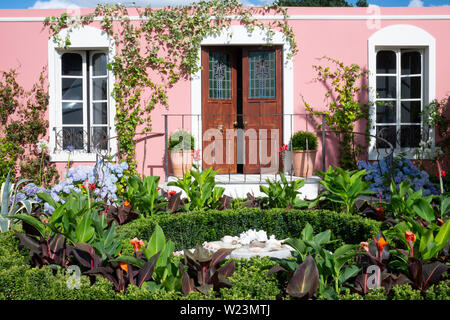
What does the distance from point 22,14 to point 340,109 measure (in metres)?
4.96

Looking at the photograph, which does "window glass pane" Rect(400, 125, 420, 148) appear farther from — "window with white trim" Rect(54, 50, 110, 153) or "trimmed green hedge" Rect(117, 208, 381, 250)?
"window with white trim" Rect(54, 50, 110, 153)

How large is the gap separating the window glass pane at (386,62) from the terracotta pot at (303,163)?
1.78 meters

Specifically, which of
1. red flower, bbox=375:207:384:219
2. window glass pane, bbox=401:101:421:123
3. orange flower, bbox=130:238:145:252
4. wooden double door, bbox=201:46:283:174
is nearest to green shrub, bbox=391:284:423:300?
orange flower, bbox=130:238:145:252

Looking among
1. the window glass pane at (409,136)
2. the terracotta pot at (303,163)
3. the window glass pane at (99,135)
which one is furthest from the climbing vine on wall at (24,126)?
the window glass pane at (409,136)

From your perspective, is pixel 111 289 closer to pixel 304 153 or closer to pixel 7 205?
pixel 7 205

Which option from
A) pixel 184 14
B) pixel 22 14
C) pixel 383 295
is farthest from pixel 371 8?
pixel 383 295

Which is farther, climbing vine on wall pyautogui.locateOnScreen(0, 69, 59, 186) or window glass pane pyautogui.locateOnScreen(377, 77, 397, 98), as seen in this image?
window glass pane pyautogui.locateOnScreen(377, 77, 397, 98)

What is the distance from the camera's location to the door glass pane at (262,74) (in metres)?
6.56

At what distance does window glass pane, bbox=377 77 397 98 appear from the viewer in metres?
6.61

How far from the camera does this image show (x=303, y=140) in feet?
20.2

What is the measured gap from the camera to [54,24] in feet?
20.9

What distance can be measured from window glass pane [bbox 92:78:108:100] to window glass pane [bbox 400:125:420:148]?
462 centimetres

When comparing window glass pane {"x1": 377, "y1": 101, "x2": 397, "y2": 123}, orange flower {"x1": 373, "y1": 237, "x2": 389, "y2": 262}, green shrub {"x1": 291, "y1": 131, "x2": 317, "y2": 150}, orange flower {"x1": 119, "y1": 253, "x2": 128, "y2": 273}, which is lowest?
orange flower {"x1": 119, "y1": 253, "x2": 128, "y2": 273}

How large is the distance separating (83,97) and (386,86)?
468 centimetres
